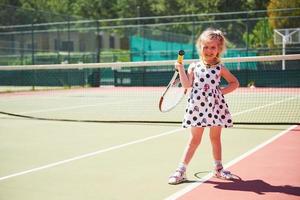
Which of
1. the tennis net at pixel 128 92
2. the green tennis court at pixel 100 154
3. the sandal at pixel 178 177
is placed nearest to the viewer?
the green tennis court at pixel 100 154

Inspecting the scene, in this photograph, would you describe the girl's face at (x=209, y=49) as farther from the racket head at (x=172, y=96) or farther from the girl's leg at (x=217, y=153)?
the girl's leg at (x=217, y=153)

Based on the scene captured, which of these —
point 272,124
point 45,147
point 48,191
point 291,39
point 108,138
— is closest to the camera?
point 48,191

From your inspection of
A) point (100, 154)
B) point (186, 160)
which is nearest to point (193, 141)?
point (186, 160)

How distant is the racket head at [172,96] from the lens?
17.5 feet

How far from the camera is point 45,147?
265 inches

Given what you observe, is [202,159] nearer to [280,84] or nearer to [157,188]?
[157,188]

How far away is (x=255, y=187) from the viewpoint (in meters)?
4.37

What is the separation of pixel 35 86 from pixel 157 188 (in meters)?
21.8

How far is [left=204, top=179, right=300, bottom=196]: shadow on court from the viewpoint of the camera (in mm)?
4210

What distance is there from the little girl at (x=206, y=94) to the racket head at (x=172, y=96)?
547 mm

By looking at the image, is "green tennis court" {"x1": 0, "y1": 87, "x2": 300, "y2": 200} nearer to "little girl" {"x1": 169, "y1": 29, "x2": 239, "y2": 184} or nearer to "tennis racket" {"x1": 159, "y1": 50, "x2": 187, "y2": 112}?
"little girl" {"x1": 169, "y1": 29, "x2": 239, "y2": 184}

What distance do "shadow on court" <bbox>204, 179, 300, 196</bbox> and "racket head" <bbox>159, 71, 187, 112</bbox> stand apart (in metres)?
1.15

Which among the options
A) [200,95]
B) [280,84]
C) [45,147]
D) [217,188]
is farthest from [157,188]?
[280,84]

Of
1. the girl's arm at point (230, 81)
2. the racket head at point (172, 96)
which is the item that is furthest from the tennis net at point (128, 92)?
the girl's arm at point (230, 81)
